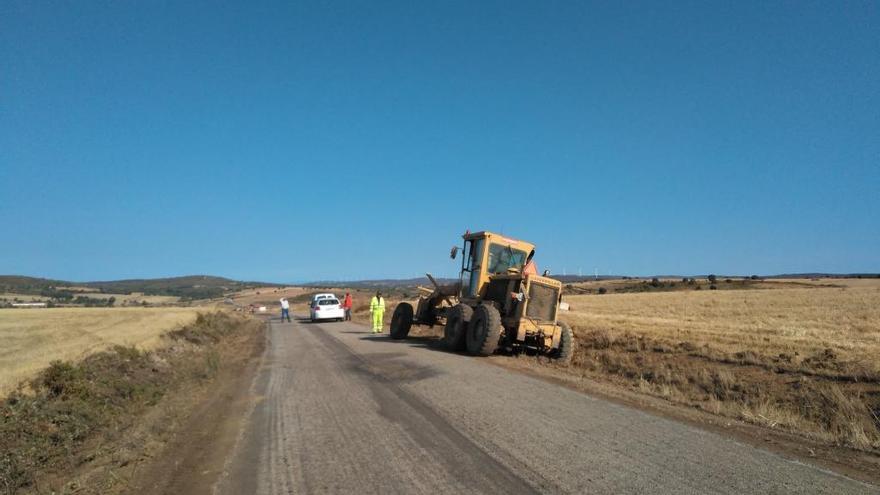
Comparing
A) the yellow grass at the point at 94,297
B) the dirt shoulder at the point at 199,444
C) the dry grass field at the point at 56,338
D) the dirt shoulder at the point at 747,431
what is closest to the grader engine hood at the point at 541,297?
the dirt shoulder at the point at 747,431

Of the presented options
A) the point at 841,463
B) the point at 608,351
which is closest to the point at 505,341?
the point at 608,351

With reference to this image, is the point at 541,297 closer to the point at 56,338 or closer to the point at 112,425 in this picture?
the point at 112,425

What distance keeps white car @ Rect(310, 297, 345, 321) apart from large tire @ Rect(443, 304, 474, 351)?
1950 cm

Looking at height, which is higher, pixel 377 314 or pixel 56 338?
pixel 377 314

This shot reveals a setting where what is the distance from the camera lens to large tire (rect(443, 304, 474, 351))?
49.1 feet

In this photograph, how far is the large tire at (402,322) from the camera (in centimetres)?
1909

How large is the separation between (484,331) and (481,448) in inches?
311

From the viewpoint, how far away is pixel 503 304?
1507 cm

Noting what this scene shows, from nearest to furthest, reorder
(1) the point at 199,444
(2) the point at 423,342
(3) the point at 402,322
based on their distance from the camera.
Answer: (1) the point at 199,444 < (2) the point at 423,342 < (3) the point at 402,322

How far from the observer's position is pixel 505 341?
48.7 ft

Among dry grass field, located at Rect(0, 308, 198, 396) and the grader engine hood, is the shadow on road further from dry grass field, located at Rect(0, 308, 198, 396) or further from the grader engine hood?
dry grass field, located at Rect(0, 308, 198, 396)

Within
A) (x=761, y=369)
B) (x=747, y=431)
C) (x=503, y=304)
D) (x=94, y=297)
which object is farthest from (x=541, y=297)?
(x=94, y=297)

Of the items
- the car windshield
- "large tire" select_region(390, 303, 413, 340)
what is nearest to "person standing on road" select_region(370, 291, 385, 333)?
"large tire" select_region(390, 303, 413, 340)

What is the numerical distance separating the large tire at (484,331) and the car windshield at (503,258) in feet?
6.30
